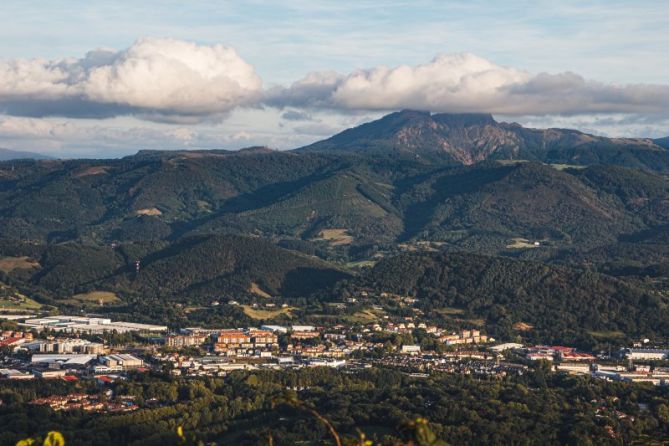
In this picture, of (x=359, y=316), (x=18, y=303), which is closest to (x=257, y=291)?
(x=359, y=316)

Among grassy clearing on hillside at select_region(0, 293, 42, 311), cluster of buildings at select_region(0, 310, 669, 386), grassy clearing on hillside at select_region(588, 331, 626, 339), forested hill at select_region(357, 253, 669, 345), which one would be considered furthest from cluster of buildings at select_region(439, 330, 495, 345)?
grassy clearing on hillside at select_region(0, 293, 42, 311)

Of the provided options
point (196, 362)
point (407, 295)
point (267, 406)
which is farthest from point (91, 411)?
point (407, 295)

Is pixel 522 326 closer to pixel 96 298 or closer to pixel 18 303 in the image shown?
pixel 96 298

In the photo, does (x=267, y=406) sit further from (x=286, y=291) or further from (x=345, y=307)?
(x=286, y=291)

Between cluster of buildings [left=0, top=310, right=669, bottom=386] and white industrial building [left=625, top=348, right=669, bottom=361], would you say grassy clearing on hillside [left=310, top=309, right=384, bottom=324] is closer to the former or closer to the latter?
cluster of buildings [left=0, top=310, right=669, bottom=386]

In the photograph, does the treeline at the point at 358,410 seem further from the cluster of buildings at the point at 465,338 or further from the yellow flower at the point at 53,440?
the yellow flower at the point at 53,440

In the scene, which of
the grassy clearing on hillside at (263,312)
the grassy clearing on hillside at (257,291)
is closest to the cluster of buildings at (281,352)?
the grassy clearing on hillside at (263,312)
